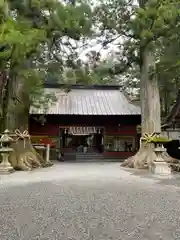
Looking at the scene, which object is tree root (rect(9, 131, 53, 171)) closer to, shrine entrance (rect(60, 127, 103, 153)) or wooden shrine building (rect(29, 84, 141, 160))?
wooden shrine building (rect(29, 84, 141, 160))

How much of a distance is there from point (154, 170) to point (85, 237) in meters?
6.16

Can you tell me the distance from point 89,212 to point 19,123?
7.68m

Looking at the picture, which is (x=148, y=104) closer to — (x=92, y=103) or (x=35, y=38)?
(x=35, y=38)

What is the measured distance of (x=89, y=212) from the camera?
4.06 meters

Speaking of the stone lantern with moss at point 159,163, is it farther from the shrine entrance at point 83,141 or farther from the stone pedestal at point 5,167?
the shrine entrance at point 83,141

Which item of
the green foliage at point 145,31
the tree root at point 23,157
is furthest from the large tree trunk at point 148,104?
the tree root at point 23,157

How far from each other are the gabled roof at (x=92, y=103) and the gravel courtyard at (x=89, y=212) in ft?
28.8

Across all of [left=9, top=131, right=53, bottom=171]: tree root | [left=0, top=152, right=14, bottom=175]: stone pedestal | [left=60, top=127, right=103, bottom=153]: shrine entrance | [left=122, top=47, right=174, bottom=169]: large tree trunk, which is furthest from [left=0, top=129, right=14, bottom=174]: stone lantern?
[left=60, top=127, right=103, bottom=153]: shrine entrance

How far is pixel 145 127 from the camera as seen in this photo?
1105 centimetres

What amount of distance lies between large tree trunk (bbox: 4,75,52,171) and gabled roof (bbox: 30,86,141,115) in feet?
10.4

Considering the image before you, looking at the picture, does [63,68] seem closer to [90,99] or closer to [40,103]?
[40,103]

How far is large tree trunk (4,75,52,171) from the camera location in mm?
10383

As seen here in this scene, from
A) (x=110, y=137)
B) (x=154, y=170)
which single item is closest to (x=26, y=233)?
(x=154, y=170)

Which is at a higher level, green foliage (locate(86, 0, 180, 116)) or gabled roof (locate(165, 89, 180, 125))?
green foliage (locate(86, 0, 180, 116))
